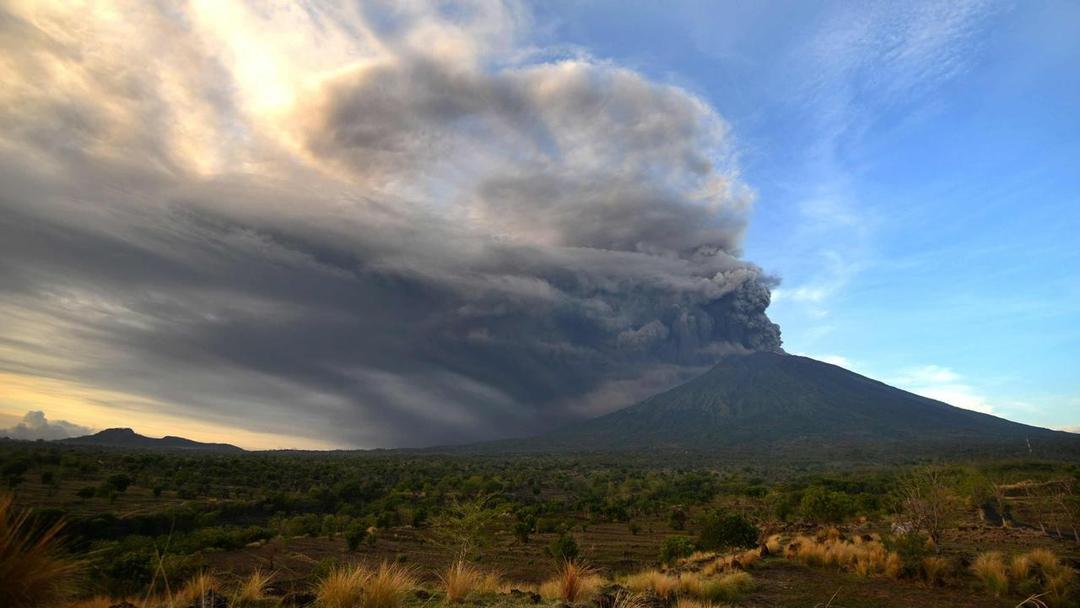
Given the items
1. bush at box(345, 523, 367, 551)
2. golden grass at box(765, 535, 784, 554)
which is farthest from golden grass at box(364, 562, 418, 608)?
bush at box(345, 523, 367, 551)

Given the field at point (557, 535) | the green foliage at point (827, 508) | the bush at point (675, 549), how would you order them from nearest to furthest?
the field at point (557, 535)
the bush at point (675, 549)
the green foliage at point (827, 508)

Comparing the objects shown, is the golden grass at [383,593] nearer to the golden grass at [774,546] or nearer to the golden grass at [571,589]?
the golden grass at [571,589]

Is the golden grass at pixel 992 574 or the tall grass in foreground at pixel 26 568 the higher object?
the tall grass in foreground at pixel 26 568

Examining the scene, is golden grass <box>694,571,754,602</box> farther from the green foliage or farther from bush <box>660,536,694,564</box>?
the green foliage

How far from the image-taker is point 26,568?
4816 mm

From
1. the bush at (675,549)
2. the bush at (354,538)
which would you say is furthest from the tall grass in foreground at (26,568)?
the bush at (354,538)

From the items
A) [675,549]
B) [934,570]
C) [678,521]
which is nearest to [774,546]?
[675,549]

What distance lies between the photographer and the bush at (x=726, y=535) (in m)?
31.8

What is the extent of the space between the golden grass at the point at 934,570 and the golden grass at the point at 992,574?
76 centimetres

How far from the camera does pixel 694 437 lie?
192 metres

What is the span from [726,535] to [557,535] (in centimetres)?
1443

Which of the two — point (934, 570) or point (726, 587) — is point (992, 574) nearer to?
point (934, 570)

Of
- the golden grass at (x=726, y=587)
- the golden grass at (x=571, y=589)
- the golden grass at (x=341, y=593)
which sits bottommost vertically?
the golden grass at (x=726, y=587)

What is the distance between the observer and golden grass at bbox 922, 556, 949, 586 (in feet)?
59.0
